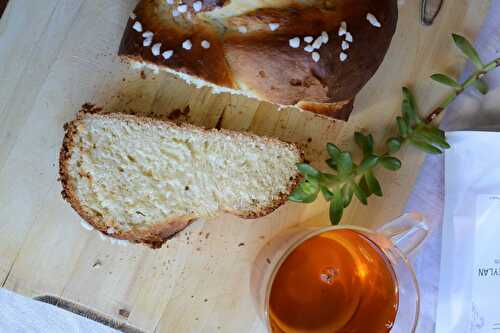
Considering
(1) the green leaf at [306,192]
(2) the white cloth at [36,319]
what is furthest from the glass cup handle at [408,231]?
(2) the white cloth at [36,319]

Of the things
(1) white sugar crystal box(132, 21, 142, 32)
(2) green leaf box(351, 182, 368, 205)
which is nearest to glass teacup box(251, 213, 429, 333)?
→ (2) green leaf box(351, 182, 368, 205)

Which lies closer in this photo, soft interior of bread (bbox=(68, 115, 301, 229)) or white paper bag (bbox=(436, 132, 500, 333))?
soft interior of bread (bbox=(68, 115, 301, 229))

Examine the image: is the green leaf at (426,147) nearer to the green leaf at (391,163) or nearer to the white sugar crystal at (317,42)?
the green leaf at (391,163)

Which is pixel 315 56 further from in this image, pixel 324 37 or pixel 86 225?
pixel 86 225

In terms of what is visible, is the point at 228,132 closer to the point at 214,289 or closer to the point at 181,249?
the point at 181,249

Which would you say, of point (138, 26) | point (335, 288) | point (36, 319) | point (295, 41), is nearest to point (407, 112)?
point (295, 41)

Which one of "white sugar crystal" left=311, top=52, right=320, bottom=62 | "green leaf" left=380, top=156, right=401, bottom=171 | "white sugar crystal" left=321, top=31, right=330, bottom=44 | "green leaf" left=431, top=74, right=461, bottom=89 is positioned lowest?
"green leaf" left=380, top=156, right=401, bottom=171

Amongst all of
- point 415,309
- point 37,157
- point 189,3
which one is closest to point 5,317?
point 37,157

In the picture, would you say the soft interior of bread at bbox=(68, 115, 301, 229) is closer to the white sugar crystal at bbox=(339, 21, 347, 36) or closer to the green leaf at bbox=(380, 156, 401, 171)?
the green leaf at bbox=(380, 156, 401, 171)
